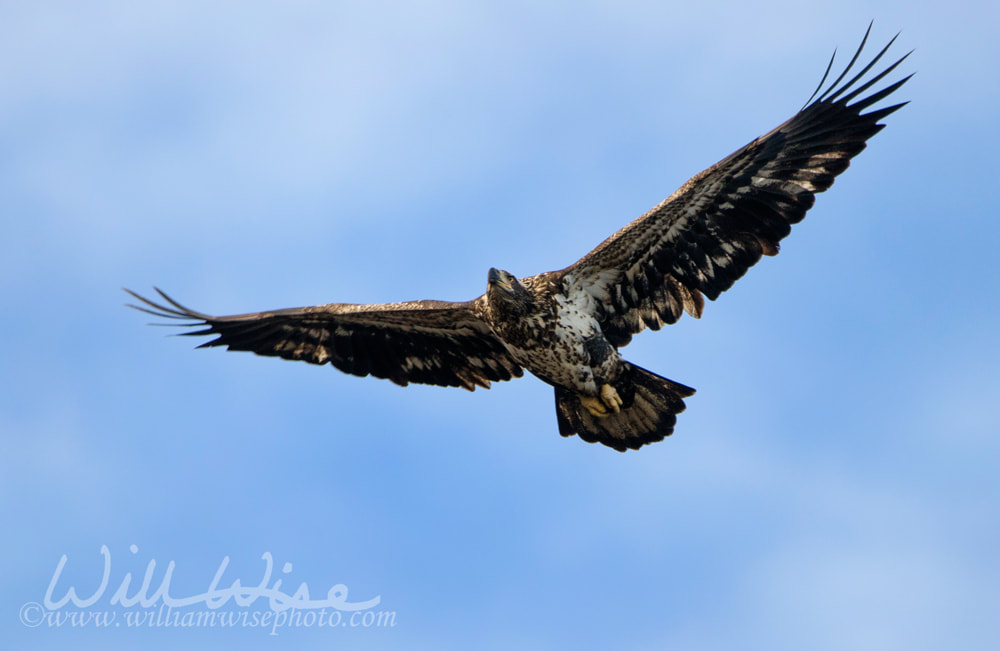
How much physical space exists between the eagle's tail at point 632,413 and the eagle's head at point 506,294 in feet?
3.45

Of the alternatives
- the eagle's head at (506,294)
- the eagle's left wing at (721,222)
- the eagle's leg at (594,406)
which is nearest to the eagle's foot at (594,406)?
the eagle's leg at (594,406)

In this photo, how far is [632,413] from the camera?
39.0 feet

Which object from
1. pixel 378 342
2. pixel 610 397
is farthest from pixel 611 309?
pixel 378 342

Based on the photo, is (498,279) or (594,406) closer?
(498,279)

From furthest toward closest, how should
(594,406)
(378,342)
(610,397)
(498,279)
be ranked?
(378,342)
(594,406)
(610,397)
(498,279)

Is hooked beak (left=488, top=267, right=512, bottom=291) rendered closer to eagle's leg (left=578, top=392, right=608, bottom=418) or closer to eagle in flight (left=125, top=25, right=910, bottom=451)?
eagle in flight (left=125, top=25, right=910, bottom=451)

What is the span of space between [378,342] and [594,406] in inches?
89.7

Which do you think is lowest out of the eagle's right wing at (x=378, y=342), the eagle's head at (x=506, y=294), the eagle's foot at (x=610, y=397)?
the eagle's foot at (x=610, y=397)

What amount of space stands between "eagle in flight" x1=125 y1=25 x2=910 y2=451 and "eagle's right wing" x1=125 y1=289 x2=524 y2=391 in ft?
0.04

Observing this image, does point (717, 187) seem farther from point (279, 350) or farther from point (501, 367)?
point (279, 350)

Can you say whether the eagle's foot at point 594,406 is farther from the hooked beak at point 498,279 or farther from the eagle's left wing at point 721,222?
the hooked beak at point 498,279

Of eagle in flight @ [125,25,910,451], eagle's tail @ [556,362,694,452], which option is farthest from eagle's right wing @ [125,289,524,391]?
eagle's tail @ [556,362,694,452]

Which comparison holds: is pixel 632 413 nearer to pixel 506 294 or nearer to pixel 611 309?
pixel 611 309

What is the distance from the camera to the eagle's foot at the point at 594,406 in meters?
11.7
